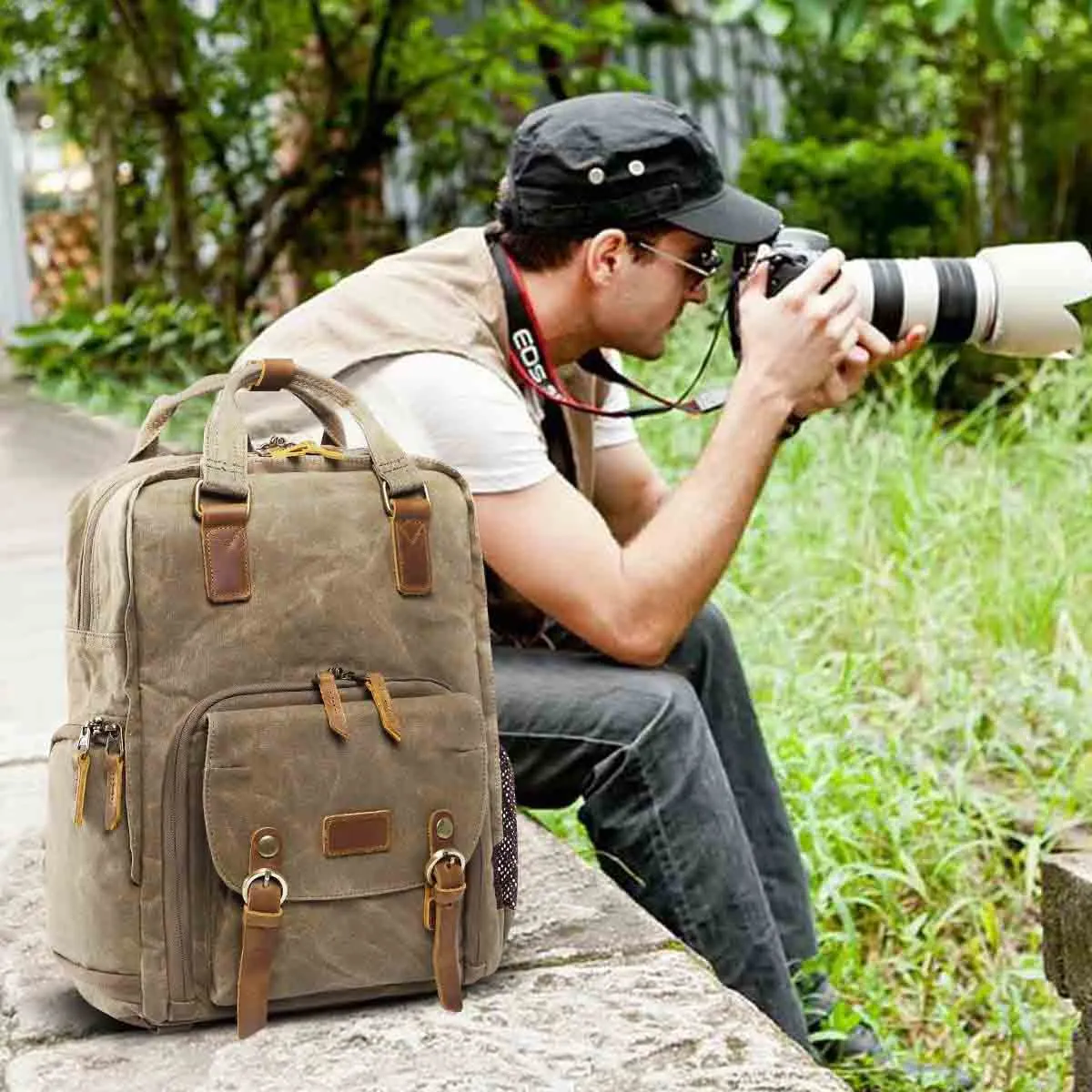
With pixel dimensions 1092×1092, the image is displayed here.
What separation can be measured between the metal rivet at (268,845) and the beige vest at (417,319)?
0.70 m

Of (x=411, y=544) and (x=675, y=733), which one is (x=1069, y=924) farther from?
(x=411, y=544)

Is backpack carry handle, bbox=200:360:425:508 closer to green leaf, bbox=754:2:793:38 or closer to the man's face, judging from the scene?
the man's face

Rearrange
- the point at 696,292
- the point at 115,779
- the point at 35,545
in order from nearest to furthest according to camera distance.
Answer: the point at 115,779 → the point at 696,292 → the point at 35,545

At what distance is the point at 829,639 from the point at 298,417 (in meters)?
1.83

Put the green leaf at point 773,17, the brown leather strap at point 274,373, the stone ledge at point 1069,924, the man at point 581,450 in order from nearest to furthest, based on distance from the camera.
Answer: the brown leather strap at point 274,373
the stone ledge at point 1069,924
the man at point 581,450
the green leaf at point 773,17

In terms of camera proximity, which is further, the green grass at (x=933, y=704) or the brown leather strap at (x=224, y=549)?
the green grass at (x=933, y=704)

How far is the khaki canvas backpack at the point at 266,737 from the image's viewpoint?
1.58 metres

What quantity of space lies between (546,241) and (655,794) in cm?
72

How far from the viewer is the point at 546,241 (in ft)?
7.57

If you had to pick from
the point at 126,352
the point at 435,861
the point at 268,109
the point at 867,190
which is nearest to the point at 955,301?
the point at 435,861

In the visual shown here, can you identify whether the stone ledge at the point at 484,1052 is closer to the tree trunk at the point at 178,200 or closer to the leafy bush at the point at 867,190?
the leafy bush at the point at 867,190

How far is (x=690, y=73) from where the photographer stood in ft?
27.9

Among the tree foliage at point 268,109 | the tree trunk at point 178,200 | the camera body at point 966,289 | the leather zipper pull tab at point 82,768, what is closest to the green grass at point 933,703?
the camera body at point 966,289

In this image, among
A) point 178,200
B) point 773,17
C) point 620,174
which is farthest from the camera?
point 178,200
